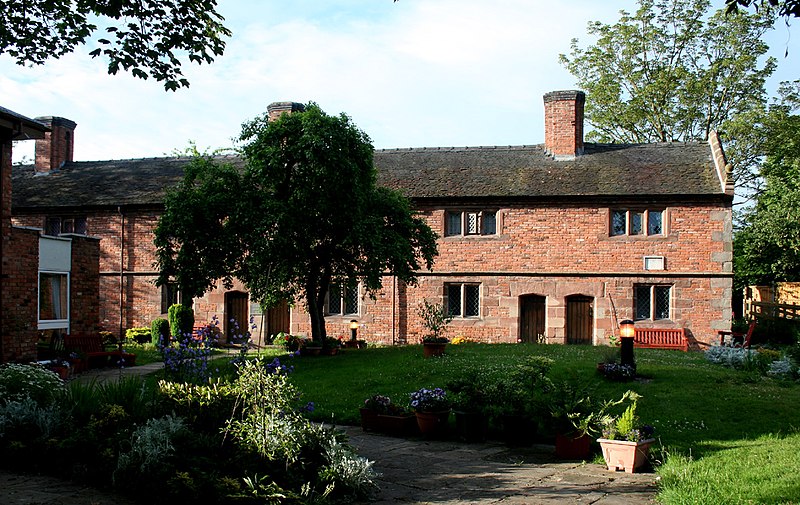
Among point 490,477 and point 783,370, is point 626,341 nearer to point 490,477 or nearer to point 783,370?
point 783,370

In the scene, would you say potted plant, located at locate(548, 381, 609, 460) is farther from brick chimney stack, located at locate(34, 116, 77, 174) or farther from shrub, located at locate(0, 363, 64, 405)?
A: brick chimney stack, located at locate(34, 116, 77, 174)

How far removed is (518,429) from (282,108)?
2215 centimetres

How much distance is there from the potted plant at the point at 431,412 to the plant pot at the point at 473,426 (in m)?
0.29

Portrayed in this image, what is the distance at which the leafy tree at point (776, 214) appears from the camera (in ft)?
106

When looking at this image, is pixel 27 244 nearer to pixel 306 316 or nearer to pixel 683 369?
pixel 306 316

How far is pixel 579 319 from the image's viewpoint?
27.4 m

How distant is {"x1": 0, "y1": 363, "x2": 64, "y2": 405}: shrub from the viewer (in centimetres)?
990

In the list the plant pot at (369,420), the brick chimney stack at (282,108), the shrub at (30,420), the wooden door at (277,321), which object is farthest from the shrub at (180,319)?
the shrub at (30,420)

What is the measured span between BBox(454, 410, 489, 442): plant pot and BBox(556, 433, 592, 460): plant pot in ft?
4.95

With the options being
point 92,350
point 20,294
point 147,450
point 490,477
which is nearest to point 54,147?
point 92,350

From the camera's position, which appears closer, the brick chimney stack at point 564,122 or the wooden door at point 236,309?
the brick chimney stack at point 564,122

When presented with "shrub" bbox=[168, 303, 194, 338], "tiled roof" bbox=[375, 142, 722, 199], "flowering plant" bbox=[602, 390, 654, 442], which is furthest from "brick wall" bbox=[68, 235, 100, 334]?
"flowering plant" bbox=[602, 390, 654, 442]

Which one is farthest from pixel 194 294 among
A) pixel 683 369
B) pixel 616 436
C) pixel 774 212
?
pixel 774 212

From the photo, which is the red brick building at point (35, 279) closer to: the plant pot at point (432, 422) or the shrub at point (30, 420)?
the shrub at point (30, 420)
